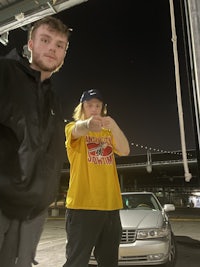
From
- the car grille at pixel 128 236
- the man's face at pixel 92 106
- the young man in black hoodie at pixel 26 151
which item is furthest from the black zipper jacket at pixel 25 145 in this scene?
the car grille at pixel 128 236

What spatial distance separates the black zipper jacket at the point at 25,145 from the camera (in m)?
1.28

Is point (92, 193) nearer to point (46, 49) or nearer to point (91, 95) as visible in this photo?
point (91, 95)

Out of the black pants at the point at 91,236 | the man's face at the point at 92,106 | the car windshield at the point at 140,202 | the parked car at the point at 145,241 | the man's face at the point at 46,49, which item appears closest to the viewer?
the man's face at the point at 46,49

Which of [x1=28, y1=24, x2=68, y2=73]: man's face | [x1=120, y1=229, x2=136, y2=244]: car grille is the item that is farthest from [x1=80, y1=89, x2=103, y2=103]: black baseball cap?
[x1=120, y1=229, x2=136, y2=244]: car grille

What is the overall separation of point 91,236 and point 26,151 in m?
1.29

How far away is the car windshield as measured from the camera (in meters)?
6.67

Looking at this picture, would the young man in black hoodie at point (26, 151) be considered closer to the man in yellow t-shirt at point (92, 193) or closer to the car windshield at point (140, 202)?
the man in yellow t-shirt at point (92, 193)

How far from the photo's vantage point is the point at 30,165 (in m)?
1.29

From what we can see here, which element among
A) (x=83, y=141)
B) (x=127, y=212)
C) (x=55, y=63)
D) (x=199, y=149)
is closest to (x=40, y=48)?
(x=55, y=63)

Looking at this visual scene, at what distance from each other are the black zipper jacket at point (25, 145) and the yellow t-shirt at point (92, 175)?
1.01m

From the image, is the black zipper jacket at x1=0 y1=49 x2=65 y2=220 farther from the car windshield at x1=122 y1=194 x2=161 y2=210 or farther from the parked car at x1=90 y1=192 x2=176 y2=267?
the car windshield at x1=122 y1=194 x2=161 y2=210

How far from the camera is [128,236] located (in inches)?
215

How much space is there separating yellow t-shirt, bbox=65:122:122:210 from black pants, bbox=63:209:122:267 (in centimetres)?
6

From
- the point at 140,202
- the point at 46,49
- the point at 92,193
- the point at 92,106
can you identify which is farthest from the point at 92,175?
the point at 140,202
